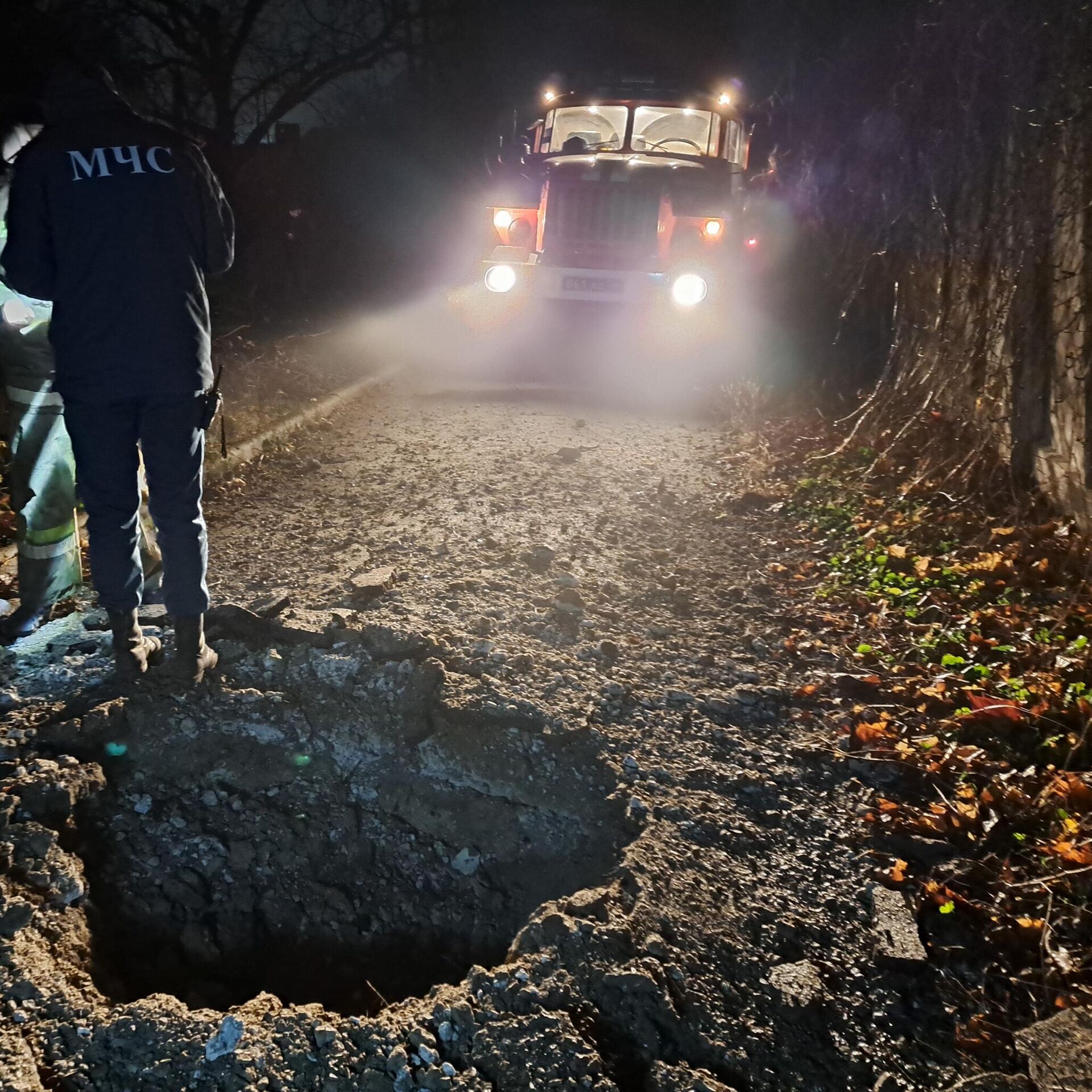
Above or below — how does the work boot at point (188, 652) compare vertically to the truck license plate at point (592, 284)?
below

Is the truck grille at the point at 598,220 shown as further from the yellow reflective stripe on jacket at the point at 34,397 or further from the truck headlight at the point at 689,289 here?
the yellow reflective stripe on jacket at the point at 34,397

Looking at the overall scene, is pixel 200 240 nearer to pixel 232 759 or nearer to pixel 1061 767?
pixel 232 759

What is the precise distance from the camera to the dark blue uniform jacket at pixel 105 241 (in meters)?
2.67

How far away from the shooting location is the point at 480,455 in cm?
608

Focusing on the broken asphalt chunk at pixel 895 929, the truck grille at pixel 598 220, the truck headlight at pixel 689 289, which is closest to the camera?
the broken asphalt chunk at pixel 895 929

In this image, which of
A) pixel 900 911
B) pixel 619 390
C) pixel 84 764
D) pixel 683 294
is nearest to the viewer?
pixel 900 911

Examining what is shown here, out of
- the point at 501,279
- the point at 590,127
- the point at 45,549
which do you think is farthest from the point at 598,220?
the point at 45,549

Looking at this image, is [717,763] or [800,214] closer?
[717,763]

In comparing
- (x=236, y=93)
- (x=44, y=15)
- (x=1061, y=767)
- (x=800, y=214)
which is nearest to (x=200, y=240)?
(x=1061, y=767)

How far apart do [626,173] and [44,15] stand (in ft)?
20.2

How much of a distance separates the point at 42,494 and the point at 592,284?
5.48 metres

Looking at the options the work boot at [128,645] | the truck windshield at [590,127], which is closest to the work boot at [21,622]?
the work boot at [128,645]

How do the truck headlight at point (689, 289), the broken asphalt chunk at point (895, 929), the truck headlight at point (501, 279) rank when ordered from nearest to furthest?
the broken asphalt chunk at point (895, 929) < the truck headlight at point (689, 289) < the truck headlight at point (501, 279)

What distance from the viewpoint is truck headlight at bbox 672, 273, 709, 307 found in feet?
24.7
